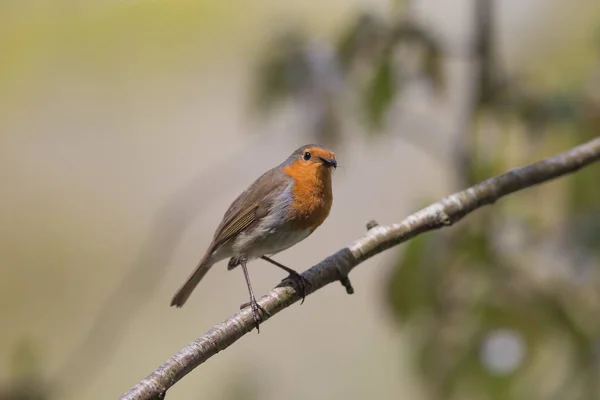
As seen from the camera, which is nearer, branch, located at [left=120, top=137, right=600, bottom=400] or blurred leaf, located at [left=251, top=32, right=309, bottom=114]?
branch, located at [left=120, top=137, right=600, bottom=400]

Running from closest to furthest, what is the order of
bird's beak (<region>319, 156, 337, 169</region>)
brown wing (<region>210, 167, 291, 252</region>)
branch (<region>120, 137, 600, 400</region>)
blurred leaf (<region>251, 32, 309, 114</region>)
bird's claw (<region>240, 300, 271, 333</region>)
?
bird's claw (<region>240, 300, 271, 333</region>), branch (<region>120, 137, 600, 400</region>), bird's beak (<region>319, 156, 337, 169</region>), brown wing (<region>210, 167, 291, 252</region>), blurred leaf (<region>251, 32, 309, 114</region>)

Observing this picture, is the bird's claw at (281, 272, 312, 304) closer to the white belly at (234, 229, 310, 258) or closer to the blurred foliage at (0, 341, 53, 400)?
the white belly at (234, 229, 310, 258)

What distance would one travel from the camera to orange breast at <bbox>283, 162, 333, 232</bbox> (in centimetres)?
210

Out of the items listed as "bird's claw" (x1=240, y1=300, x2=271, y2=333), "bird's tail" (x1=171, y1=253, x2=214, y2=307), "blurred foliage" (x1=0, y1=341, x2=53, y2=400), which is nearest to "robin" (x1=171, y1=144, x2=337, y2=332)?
"bird's tail" (x1=171, y1=253, x2=214, y2=307)

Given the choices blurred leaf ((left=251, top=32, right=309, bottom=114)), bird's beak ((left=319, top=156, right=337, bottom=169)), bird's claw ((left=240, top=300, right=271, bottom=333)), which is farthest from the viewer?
blurred leaf ((left=251, top=32, right=309, bottom=114))

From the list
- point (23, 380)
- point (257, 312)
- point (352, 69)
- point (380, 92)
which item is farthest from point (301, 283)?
point (23, 380)

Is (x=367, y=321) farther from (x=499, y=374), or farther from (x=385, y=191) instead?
(x=499, y=374)

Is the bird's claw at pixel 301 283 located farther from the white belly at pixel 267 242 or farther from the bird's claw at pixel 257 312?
the white belly at pixel 267 242

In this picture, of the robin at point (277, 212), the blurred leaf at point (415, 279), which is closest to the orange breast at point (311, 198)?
the robin at point (277, 212)

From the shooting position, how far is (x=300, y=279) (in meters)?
1.82

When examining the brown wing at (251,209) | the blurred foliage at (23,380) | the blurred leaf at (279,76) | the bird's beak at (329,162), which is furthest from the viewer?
the blurred leaf at (279,76)

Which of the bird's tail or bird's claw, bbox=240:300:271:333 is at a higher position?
bird's claw, bbox=240:300:271:333

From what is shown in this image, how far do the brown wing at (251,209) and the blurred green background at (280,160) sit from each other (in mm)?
300

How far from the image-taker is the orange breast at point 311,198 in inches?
82.8
